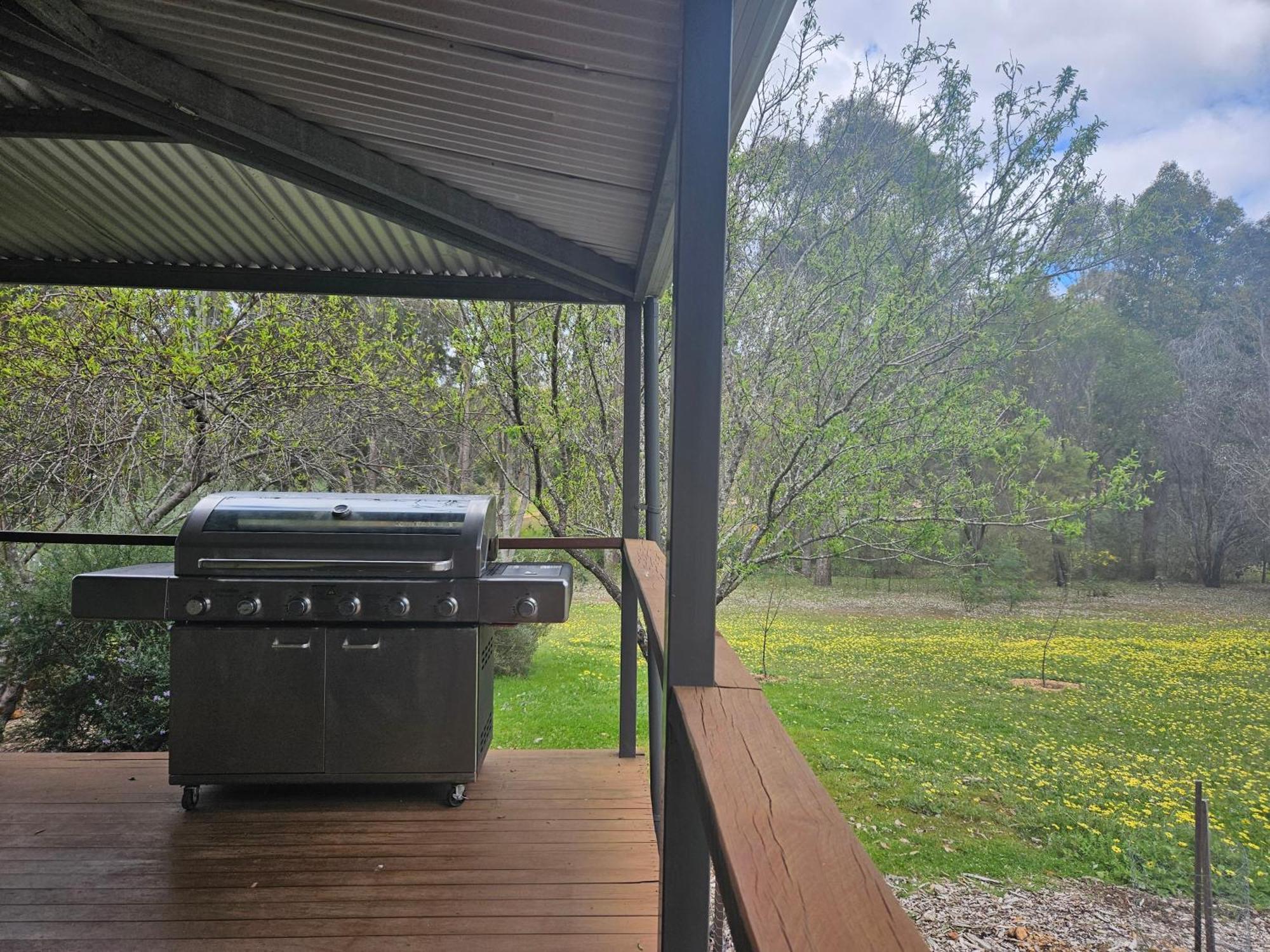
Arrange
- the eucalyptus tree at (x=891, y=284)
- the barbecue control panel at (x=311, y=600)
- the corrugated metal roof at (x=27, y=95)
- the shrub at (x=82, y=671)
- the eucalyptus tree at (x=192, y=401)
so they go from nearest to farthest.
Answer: the corrugated metal roof at (x=27, y=95) < the barbecue control panel at (x=311, y=600) < the shrub at (x=82, y=671) < the eucalyptus tree at (x=891, y=284) < the eucalyptus tree at (x=192, y=401)

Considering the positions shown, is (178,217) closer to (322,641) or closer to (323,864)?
(322,641)

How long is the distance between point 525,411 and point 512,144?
14.1 ft

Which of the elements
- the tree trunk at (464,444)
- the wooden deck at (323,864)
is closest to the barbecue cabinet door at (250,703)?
the wooden deck at (323,864)

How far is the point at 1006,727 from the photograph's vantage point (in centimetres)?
659

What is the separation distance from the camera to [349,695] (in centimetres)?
263

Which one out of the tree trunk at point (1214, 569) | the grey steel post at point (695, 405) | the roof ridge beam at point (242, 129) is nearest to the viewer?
the grey steel post at point (695, 405)

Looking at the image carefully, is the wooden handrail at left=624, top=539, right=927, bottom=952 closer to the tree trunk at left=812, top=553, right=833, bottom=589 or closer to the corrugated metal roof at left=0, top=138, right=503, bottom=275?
the corrugated metal roof at left=0, top=138, right=503, bottom=275

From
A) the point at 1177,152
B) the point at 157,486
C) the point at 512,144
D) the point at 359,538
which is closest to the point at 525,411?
the point at 157,486

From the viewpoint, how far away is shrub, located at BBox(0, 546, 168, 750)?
14.3 ft

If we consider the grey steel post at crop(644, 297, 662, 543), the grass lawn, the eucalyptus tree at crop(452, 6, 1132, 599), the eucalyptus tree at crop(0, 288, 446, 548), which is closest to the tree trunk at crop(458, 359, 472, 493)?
the eucalyptus tree at crop(0, 288, 446, 548)

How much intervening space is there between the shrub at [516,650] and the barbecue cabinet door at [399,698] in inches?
133

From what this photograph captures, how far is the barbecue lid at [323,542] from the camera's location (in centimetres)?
259

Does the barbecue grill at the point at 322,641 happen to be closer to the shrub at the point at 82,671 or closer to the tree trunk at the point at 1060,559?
the shrub at the point at 82,671

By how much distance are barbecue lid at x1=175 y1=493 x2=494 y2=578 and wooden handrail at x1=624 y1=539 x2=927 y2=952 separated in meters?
1.65
